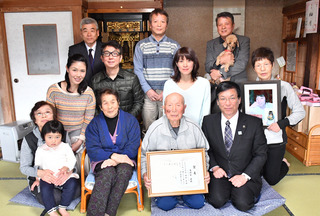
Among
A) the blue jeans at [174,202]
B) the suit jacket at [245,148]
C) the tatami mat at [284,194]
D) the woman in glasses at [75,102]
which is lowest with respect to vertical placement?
the tatami mat at [284,194]

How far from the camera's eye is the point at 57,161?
267cm

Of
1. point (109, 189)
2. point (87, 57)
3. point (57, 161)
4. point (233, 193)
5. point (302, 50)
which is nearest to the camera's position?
point (109, 189)

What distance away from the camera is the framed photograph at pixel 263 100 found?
9.10ft

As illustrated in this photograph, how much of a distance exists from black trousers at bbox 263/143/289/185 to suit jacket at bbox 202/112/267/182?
0.90ft

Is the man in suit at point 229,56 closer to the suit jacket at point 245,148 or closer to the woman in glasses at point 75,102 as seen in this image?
the suit jacket at point 245,148

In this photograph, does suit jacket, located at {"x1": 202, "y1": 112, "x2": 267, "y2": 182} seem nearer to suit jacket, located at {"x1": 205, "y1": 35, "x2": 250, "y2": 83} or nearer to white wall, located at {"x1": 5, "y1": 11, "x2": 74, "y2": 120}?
suit jacket, located at {"x1": 205, "y1": 35, "x2": 250, "y2": 83}

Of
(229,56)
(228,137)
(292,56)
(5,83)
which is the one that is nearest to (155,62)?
(229,56)

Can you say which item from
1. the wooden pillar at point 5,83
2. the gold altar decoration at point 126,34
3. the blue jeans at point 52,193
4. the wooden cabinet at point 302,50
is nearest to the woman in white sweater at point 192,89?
the blue jeans at point 52,193

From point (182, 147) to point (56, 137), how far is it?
3.99 feet

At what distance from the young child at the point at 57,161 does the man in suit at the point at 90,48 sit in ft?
3.34

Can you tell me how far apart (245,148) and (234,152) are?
0.35ft

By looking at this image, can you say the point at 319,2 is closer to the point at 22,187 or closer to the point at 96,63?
the point at 96,63

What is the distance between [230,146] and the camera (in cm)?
262

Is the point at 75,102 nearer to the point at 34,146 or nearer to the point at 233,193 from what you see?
the point at 34,146
